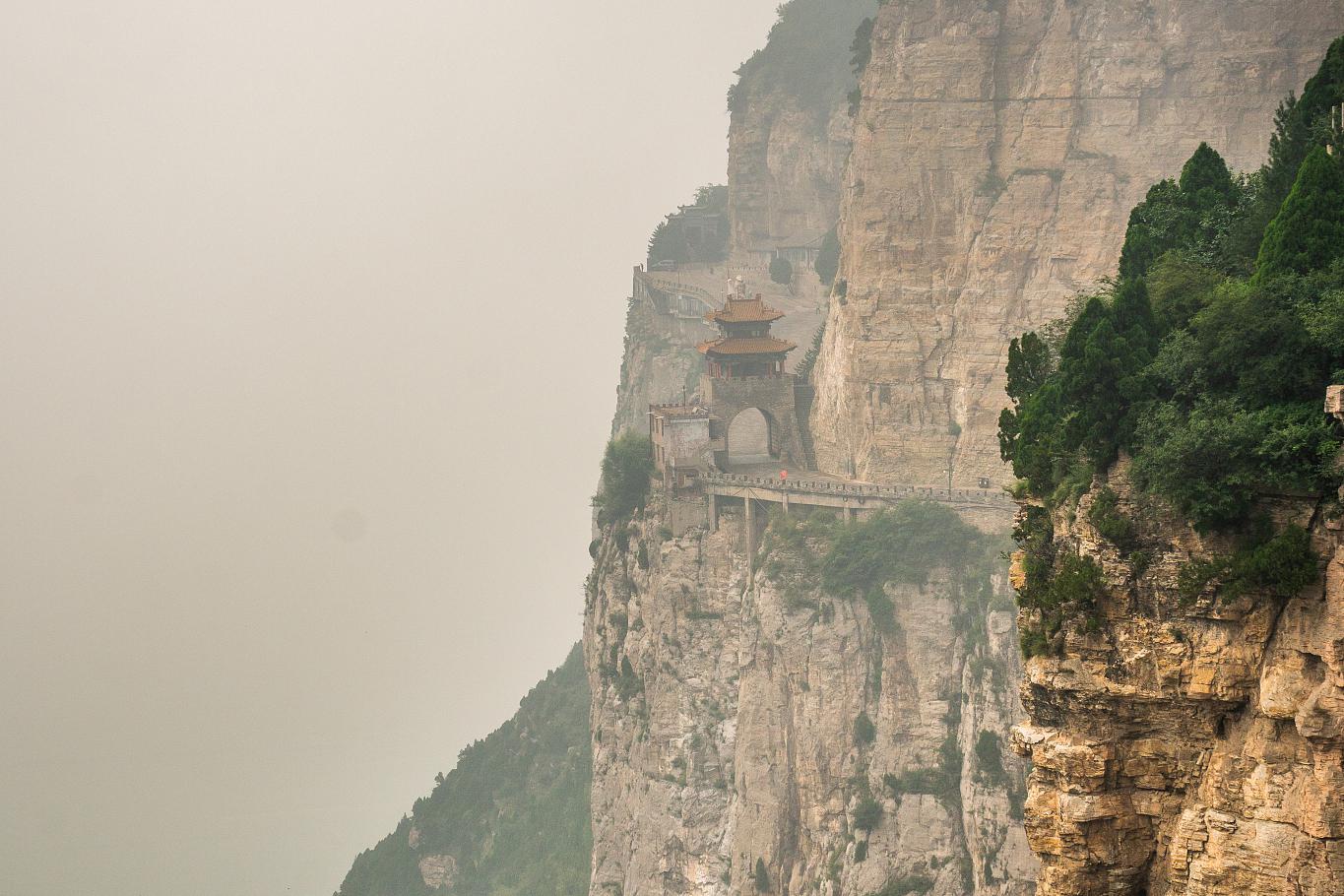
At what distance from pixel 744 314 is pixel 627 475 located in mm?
8081

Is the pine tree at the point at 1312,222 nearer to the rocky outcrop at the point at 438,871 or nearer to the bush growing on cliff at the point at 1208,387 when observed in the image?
the bush growing on cliff at the point at 1208,387

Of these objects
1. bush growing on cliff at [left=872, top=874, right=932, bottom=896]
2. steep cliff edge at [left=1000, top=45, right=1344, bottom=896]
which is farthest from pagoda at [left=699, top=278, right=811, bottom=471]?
steep cliff edge at [left=1000, top=45, right=1344, bottom=896]

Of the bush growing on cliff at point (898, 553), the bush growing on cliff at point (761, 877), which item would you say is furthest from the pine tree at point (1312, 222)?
the bush growing on cliff at point (761, 877)

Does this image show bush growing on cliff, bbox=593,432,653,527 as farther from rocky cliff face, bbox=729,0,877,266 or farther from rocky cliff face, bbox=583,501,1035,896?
rocky cliff face, bbox=729,0,877,266

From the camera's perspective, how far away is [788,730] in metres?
51.7

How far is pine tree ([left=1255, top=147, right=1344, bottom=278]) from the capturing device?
16.7m

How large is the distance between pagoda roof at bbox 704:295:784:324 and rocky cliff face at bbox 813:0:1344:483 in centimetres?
436

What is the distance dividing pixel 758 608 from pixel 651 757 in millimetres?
8745

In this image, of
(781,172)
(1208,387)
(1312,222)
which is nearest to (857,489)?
(1208,387)

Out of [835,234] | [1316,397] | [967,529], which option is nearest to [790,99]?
[835,234]

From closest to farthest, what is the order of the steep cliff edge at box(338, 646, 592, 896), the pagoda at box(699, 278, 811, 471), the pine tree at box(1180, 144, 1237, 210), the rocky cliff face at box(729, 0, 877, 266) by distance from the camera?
the pine tree at box(1180, 144, 1237, 210)
the pagoda at box(699, 278, 811, 471)
the steep cliff edge at box(338, 646, 592, 896)
the rocky cliff face at box(729, 0, 877, 266)

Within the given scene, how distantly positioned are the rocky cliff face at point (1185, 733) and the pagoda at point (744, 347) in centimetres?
4095

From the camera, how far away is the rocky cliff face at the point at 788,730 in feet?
144

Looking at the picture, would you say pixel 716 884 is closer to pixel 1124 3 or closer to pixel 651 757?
pixel 651 757
